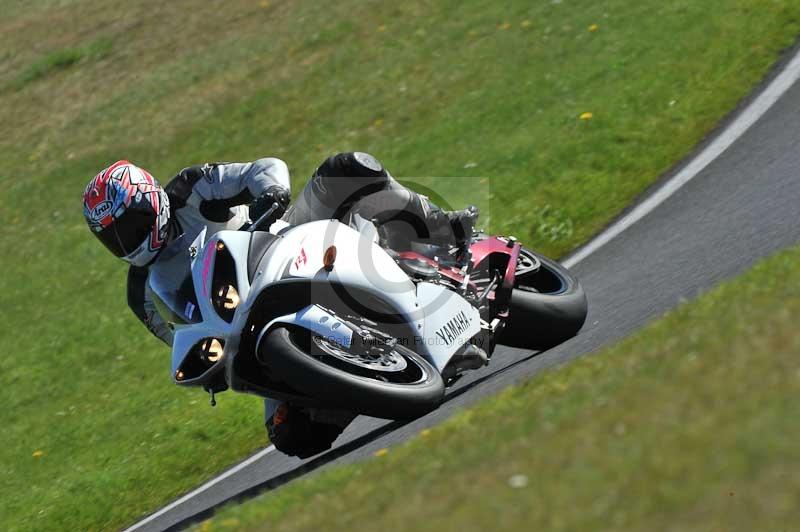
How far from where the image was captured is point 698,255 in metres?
8.28

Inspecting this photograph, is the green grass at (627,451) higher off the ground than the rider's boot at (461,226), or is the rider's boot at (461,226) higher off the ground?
the green grass at (627,451)

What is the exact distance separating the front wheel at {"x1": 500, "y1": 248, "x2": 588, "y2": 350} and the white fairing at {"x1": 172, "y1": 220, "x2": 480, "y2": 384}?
0.71 meters

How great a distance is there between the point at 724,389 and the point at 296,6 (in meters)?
16.4

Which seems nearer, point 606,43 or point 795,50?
point 795,50

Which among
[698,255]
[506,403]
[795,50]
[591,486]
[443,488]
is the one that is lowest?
[795,50]

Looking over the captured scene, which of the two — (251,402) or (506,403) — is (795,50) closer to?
(251,402)

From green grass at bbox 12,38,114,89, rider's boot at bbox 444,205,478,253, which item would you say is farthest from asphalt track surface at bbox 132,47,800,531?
green grass at bbox 12,38,114,89

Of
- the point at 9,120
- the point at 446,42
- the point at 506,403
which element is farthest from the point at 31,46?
the point at 506,403

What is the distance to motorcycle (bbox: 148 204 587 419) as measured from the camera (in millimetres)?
5957

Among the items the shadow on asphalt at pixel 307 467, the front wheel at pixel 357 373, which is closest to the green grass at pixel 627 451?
the front wheel at pixel 357 373

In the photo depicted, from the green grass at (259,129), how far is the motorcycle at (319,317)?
2.32 meters

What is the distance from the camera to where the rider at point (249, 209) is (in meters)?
6.59

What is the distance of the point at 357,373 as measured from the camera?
6.11m

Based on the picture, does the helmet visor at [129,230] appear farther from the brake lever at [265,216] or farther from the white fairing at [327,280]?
the brake lever at [265,216]
